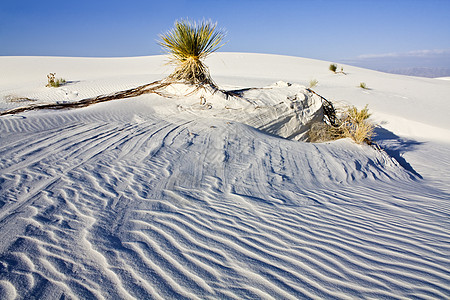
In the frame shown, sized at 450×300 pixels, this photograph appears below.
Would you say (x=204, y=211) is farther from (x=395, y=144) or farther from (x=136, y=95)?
(x=395, y=144)

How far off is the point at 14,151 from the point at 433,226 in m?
5.63

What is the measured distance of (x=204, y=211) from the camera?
10.6 ft

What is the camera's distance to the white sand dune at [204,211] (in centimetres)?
215

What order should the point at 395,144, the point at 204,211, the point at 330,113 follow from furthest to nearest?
1. the point at 395,144
2. the point at 330,113
3. the point at 204,211

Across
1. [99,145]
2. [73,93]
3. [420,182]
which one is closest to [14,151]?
[99,145]

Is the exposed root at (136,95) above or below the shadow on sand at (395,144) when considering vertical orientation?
above

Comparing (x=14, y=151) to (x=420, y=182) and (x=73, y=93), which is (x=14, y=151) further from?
(x=73, y=93)

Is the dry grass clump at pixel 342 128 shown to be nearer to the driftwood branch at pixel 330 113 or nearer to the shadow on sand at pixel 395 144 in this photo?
the driftwood branch at pixel 330 113

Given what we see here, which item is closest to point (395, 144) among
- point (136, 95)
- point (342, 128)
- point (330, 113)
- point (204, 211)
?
point (342, 128)

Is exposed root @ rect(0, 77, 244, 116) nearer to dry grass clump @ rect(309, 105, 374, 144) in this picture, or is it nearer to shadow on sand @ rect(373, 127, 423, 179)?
dry grass clump @ rect(309, 105, 374, 144)

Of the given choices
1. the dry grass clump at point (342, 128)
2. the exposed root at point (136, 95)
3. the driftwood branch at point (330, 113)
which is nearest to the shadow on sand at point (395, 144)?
the dry grass clump at point (342, 128)

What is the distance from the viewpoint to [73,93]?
14195 mm

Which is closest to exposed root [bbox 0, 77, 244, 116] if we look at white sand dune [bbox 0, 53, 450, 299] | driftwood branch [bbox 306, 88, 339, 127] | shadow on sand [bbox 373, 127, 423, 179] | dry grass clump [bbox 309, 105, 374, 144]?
white sand dune [bbox 0, 53, 450, 299]

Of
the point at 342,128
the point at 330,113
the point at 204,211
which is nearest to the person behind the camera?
the point at 204,211
